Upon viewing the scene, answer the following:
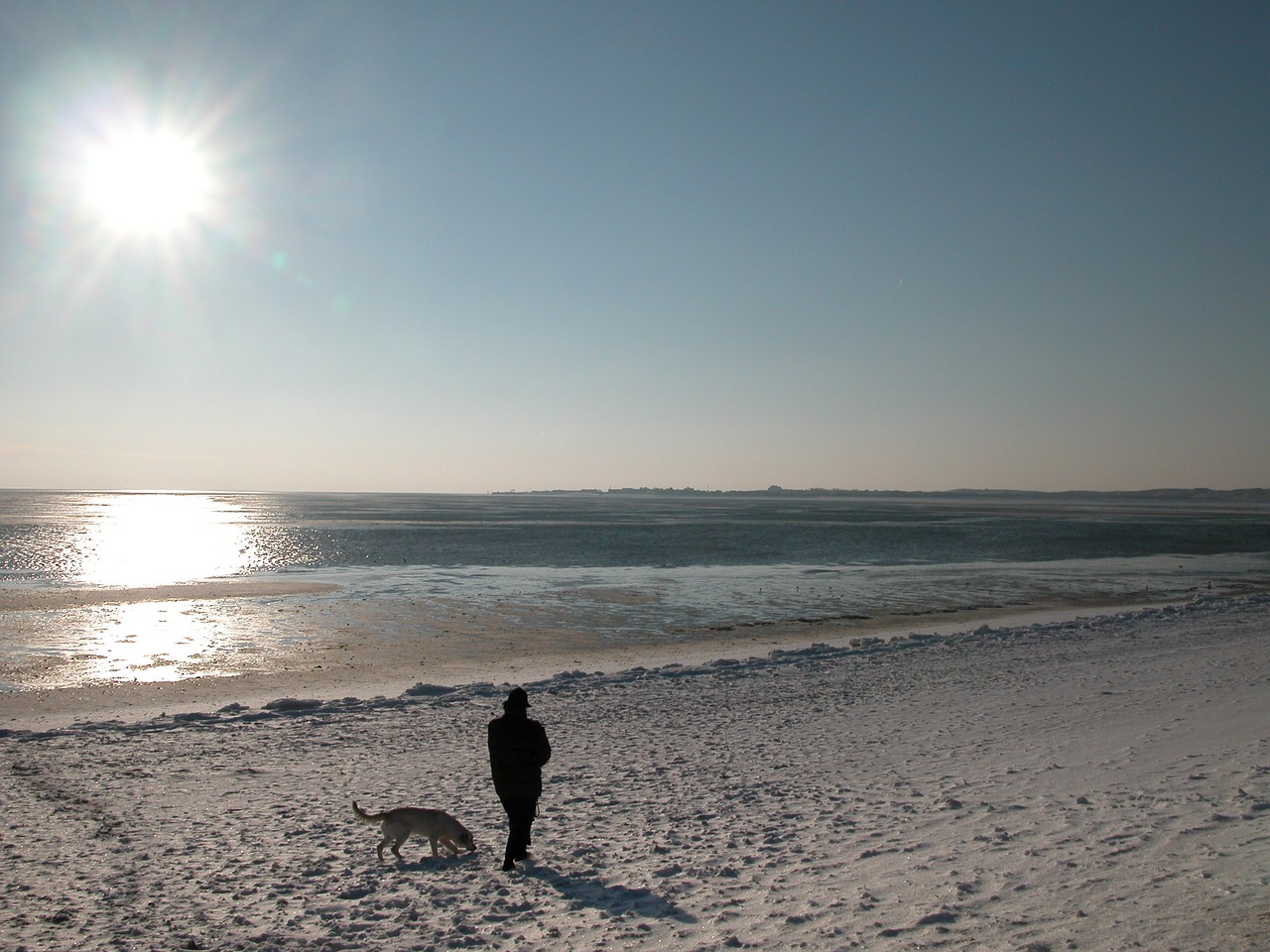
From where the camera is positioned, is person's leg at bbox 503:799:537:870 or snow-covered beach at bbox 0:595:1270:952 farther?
person's leg at bbox 503:799:537:870

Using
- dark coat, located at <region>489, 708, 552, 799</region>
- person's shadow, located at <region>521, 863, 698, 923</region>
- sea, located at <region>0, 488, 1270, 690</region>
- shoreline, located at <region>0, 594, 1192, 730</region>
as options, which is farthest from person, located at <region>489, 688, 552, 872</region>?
sea, located at <region>0, 488, 1270, 690</region>

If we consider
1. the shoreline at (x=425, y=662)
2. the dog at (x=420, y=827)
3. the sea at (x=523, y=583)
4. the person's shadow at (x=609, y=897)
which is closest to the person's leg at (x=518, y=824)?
the person's shadow at (x=609, y=897)

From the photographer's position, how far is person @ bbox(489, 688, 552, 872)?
7207mm

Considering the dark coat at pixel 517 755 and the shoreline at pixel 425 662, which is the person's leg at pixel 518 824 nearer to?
the dark coat at pixel 517 755

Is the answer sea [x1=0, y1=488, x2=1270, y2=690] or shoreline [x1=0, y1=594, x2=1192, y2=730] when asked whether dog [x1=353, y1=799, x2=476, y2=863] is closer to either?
shoreline [x1=0, y1=594, x2=1192, y2=730]

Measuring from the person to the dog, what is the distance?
1.58 ft

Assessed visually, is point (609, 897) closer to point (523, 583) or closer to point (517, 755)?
point (517, 755)

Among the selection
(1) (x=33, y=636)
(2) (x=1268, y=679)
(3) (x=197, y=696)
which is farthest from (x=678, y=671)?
(1) (x=33, y=636)

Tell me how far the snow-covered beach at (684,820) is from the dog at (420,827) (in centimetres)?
21

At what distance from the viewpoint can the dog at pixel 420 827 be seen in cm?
738

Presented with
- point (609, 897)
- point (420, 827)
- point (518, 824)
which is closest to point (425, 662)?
point (420, 827)

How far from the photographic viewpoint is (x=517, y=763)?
7.21m

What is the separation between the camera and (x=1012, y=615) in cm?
2575

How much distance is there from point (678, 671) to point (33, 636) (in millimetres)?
15802
